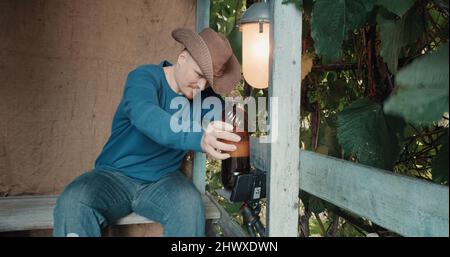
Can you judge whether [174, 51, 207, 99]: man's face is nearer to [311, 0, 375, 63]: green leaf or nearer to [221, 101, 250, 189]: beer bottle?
[221, 101, 250, 189]: beer bottle

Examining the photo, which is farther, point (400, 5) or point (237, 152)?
point (237, 152)

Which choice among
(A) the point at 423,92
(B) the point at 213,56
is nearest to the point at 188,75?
(B) the point at 213,56

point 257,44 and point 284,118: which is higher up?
point 257,44

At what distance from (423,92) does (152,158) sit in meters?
1.40

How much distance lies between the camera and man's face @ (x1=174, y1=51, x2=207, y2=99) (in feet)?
5.41

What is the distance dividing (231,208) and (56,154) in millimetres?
1037

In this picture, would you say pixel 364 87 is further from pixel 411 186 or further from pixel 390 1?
pixel 411 186

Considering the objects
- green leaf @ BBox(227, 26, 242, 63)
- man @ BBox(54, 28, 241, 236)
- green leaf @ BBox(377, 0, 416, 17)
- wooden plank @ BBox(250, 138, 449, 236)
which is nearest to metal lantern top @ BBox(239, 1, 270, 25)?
man @ BBox(54, 28, 241, 236)

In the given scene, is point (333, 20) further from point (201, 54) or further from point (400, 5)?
point (201, 54)

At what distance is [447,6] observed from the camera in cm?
93

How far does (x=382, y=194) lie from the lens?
93 centimetres

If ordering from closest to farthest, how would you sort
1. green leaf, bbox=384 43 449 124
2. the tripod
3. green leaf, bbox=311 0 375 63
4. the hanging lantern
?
green leaf, bbox=384 43 449 124 → green leaf, bbox=311 0 375 63 → the hanging lantern → the tripod

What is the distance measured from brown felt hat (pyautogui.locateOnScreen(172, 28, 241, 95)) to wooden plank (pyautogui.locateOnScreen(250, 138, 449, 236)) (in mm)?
558
